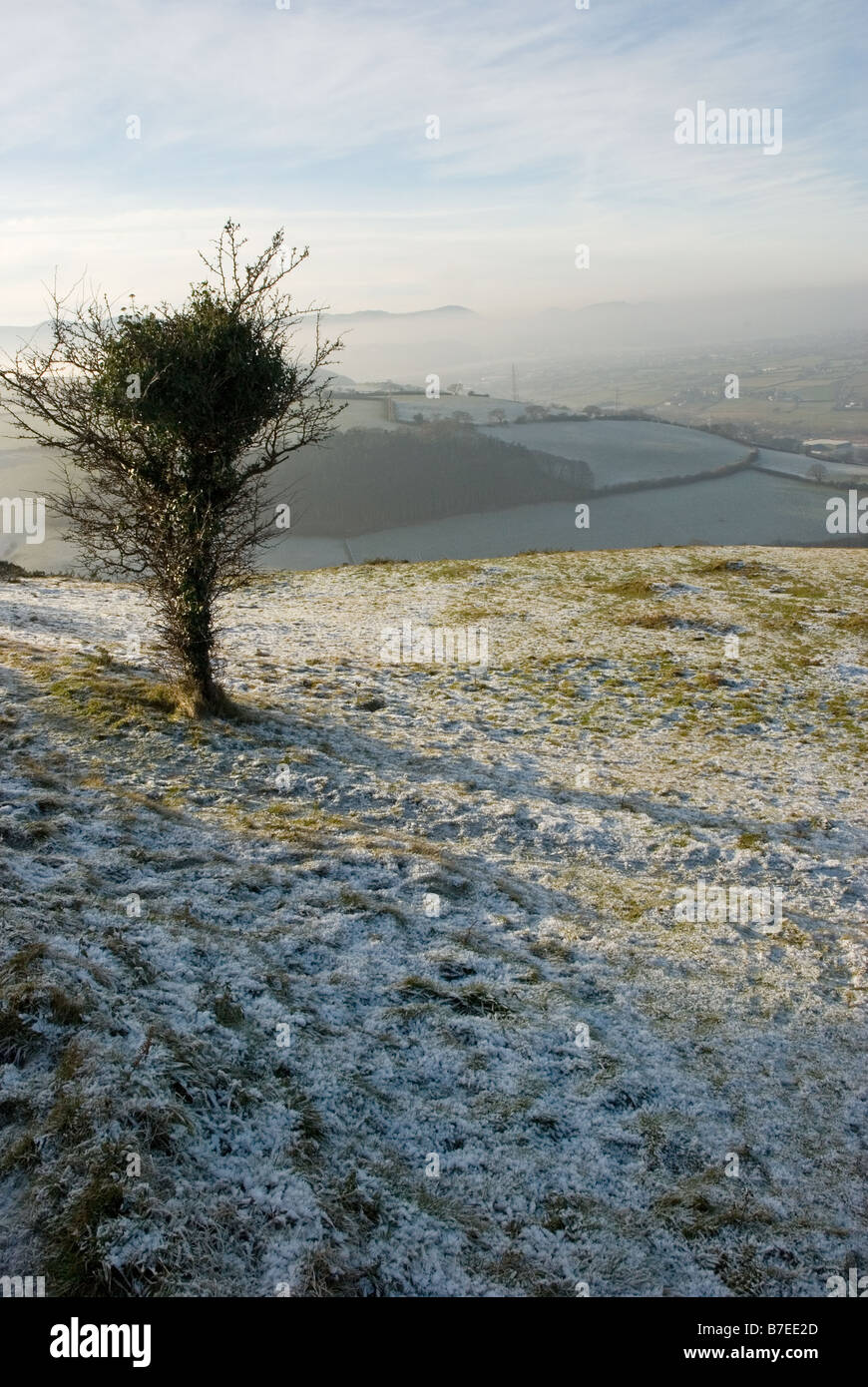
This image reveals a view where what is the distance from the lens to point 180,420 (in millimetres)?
12438

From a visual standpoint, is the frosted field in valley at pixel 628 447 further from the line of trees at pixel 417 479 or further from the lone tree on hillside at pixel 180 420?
the lone tree on hillside at pixel 180 420

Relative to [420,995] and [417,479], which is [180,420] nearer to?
[420,995]

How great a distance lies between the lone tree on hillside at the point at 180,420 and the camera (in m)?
12.1

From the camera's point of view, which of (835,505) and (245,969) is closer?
(245,969)

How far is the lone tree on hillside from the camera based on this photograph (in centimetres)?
1206

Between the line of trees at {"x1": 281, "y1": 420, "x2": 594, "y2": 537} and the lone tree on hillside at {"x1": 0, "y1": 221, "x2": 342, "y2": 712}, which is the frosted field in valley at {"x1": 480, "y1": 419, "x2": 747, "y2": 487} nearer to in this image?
the line of trees at {"x1": 281, "y1": 420, "x2": 594, "y2": 537}

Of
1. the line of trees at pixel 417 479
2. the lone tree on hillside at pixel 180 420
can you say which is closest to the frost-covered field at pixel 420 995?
the lone tree on hillside at pixel 180 420

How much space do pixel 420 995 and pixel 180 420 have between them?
9.97 m

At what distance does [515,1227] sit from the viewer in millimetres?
5684

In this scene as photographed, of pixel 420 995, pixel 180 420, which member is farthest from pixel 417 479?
pixel 420 995
